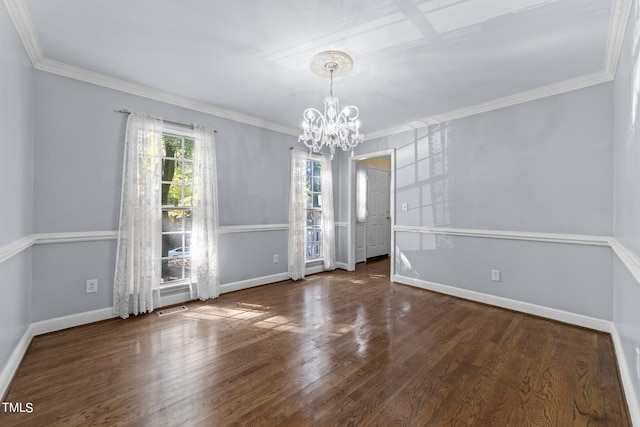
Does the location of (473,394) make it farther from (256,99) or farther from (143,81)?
(143,81)

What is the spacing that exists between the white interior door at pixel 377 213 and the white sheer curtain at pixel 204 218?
3.97m

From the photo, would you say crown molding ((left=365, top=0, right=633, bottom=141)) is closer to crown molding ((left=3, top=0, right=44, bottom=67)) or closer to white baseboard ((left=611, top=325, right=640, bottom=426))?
white baseboard ((left=611, top=325, right=640, bottom=426))

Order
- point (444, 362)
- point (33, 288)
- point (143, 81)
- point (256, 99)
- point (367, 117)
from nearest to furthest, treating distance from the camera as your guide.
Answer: point (444, 362) < point (33, 288) < point (143, 81) < point (256, 99) < point (367, 117)

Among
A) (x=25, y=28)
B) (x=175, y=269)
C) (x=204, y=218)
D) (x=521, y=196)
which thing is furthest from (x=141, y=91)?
(x=521, y=196)

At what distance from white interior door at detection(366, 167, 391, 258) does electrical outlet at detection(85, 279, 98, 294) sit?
16.9ft

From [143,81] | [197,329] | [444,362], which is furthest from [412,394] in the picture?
[143,81]

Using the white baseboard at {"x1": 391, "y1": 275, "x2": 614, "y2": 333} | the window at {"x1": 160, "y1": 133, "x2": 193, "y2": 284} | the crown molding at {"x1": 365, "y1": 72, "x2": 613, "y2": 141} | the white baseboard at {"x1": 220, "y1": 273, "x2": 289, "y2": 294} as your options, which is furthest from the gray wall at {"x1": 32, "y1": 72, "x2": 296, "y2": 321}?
the white baseboard at {"x1": 391, "y1": 275, "x2": 614, "y2": 333}

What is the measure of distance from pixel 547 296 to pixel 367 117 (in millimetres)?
3164

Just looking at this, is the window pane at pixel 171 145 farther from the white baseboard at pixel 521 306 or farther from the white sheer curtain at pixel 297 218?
the white baseboard at pixel 521 306

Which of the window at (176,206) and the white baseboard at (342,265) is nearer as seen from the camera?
the window at (176,206)

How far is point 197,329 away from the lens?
9.20 feet

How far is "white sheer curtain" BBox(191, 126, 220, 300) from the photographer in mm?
3648

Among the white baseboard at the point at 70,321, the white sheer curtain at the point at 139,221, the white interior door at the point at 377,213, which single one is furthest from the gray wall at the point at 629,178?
the white interior door at the point at 377,213

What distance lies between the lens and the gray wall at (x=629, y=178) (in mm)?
1646
